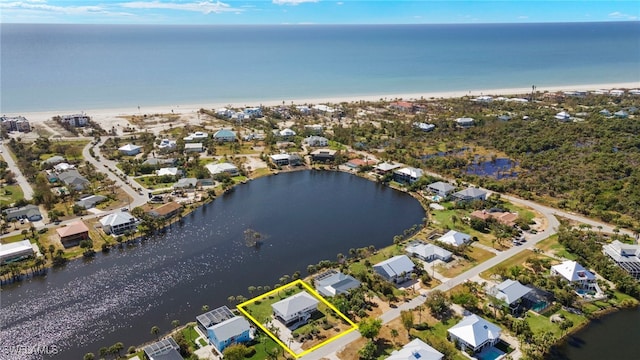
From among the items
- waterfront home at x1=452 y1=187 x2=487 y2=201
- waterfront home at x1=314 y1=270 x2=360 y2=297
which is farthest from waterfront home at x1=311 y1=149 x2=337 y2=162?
waterfront home at x1=314 y1=270 x2=360 y2=297

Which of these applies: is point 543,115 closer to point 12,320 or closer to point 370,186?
point 370,186

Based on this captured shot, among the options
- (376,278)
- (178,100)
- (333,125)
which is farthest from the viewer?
(178,100)

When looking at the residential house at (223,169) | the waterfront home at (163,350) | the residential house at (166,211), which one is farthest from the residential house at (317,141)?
the waterfront home at (163,350)

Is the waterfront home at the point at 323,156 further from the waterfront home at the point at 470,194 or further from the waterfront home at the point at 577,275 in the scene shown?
the waterfront home at the point at 577,275

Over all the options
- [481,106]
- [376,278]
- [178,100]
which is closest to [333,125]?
[481,106]

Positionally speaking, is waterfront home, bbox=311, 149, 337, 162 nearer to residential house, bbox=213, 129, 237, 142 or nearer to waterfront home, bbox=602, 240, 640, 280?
residential house, bbox=213, 129, 237, 142

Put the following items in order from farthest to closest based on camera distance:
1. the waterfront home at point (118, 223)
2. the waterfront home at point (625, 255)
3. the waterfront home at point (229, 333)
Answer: the waterfront home at point (118, 223)
the waterfront home at point (625, 255)
the waterfront home at point (229, 333)

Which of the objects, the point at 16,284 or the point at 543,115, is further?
the point at 543,115

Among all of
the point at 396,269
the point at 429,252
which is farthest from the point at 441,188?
the point at 396,269
